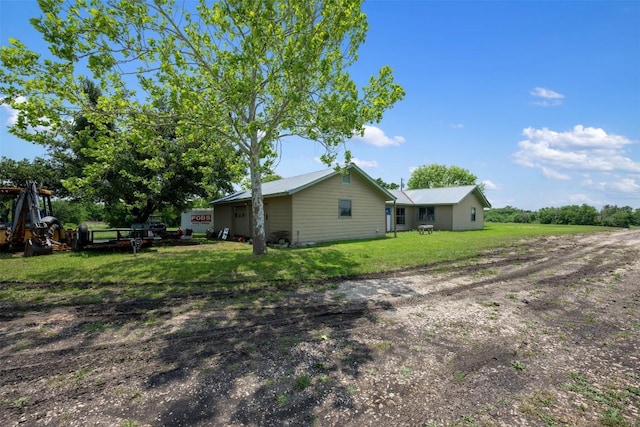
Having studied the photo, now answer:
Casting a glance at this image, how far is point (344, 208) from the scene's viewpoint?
17.8 meters

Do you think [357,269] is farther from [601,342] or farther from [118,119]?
[118,119]

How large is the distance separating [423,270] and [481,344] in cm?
467

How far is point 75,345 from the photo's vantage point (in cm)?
397

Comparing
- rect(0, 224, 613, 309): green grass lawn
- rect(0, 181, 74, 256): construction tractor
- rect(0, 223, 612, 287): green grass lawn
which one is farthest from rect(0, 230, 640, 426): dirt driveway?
rect(0, 181, 74, 256): construction tractor

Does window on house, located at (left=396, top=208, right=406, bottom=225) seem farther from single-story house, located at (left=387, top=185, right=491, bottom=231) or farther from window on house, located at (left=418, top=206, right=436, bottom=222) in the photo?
window on house, located at (left=418, top=206, right=436, bottom=222)

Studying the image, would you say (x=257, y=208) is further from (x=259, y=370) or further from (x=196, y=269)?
(x=259, y=370)

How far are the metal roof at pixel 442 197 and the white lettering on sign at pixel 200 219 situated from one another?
16912 mm

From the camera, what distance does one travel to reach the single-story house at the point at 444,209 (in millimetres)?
25859

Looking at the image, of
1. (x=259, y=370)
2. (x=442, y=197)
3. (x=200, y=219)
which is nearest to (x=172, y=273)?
(x=259, y=370)

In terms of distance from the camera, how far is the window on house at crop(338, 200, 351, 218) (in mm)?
→ 17534

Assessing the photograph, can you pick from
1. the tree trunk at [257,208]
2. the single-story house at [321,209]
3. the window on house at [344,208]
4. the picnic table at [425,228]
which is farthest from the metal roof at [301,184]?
the picnic table at [425,228]

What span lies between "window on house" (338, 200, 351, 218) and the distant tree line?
3538 centimetres

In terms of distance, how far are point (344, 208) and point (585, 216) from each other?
35869 mm

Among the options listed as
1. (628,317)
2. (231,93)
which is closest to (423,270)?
(628,317)
